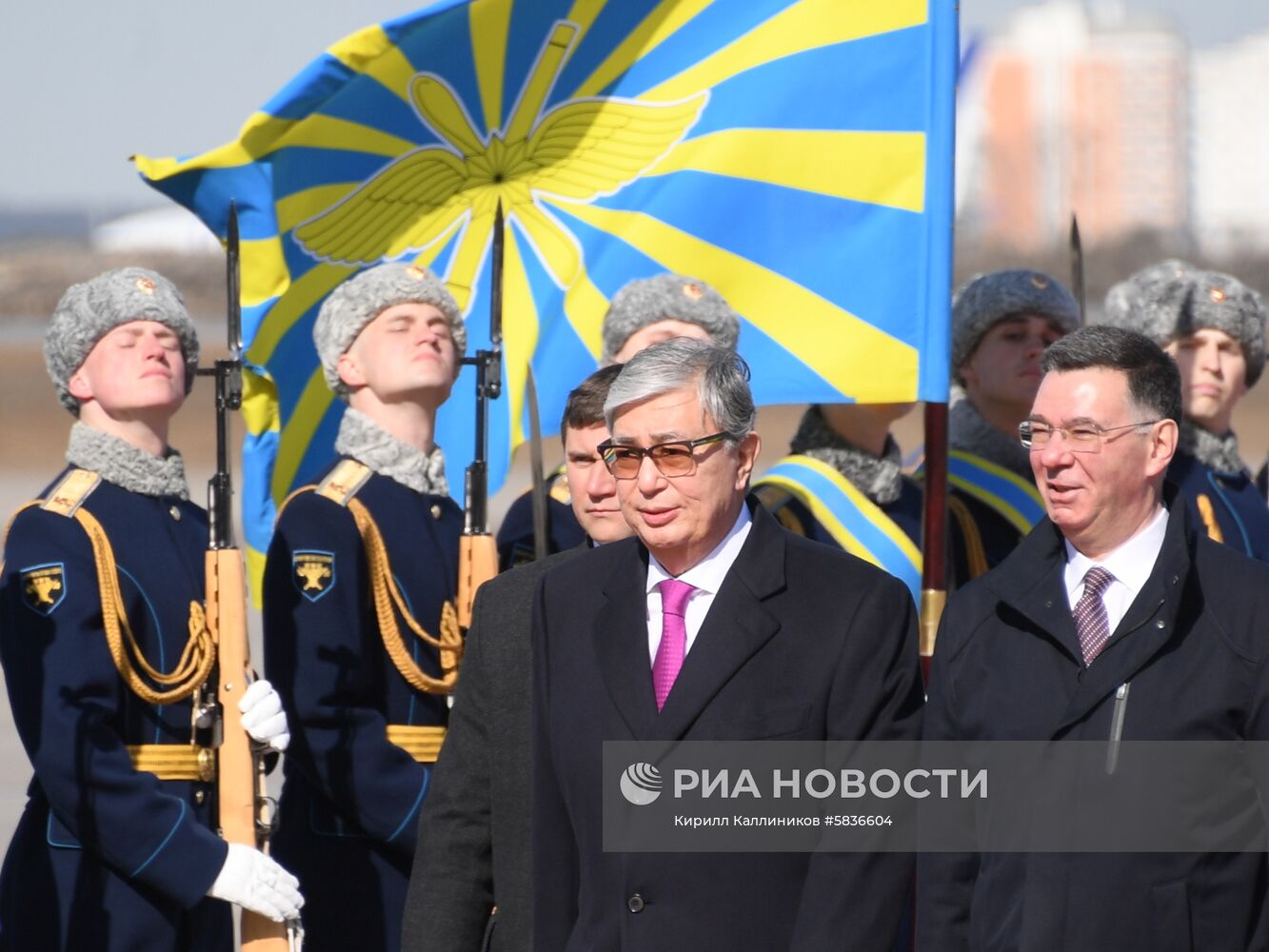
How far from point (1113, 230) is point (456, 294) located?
59335 millimetres

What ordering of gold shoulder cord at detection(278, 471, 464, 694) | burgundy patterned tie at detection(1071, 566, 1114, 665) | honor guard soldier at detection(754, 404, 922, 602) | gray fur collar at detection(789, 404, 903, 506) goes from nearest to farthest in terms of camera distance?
burgundy patterned tie at detection(1071, 566, 1114, 665) < gold shoulder cord at detection(278, 471, 464, 694) < honor guard soldier at detection(754, 404, 922, 602) < gray fur collar at detection(789, 404, 903, 506)

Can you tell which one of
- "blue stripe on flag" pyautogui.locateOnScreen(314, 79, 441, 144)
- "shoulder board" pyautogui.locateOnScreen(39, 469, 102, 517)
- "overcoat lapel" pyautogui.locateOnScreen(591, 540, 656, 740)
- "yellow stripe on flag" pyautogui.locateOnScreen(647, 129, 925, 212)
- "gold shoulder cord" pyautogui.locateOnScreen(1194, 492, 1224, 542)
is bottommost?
"overcoat lapel" pyautogui.locateOnScreen(591, 540, 656, 740)

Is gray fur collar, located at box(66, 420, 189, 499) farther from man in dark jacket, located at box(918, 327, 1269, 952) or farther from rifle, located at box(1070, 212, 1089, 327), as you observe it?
rifle, located at box(1070, 212, 1089, 327)

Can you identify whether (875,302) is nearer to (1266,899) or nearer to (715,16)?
(715,16)

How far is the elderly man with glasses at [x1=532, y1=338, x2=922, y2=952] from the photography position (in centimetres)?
302

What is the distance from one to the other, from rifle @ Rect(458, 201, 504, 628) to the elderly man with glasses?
1.23 m

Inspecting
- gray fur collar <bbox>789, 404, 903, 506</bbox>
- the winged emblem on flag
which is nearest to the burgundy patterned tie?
gray fur collar <bbox>789, 404, 903, 506</bbox>

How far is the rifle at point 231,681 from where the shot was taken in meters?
4.11

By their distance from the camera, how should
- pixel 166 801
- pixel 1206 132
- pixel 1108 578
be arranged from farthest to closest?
1. pixel 1206 132
2. pixel 166 801
3. pixel 1108 578

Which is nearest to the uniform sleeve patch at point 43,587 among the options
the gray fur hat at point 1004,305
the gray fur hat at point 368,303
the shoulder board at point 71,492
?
the shoulder board at point 71,492

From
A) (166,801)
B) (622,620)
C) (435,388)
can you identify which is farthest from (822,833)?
(435,388)

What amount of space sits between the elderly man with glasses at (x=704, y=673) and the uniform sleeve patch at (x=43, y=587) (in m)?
1.29

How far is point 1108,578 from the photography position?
3287 mm

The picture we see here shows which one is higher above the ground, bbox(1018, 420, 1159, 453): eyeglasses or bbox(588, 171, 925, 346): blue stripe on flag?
bbox(588, 171, 925, 346): blue stripe on flag
